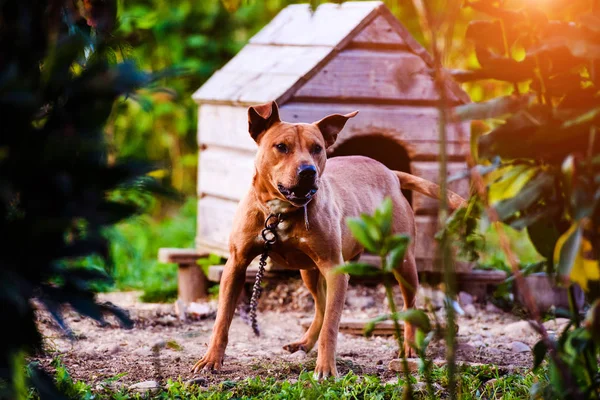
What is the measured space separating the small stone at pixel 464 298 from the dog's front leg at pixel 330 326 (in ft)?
6.82

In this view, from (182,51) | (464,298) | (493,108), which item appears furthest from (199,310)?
(182,51)

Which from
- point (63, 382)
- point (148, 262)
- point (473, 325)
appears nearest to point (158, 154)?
point (148, 262)

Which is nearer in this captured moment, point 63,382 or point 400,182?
point 63,382

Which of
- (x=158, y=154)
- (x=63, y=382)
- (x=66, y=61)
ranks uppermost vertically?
(x=158, y=154)

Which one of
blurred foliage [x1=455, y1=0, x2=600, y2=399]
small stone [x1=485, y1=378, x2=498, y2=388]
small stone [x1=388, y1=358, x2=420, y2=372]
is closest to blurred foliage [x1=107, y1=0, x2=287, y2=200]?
small stone [x1=388, y1=358, x2=420, y2=372]

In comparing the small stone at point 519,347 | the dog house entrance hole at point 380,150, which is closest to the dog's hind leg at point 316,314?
the small stone at point 519,347

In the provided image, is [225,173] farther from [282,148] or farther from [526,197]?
[526,197]

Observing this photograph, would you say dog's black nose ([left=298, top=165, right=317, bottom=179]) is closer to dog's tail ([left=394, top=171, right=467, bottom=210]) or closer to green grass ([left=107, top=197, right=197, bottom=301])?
dog's tail ([left=394, top=171, right=467, bottom=210])

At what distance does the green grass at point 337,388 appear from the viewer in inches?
137

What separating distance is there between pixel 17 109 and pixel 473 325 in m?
4.35

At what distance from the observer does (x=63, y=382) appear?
340 centimetres

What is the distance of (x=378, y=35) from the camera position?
243 inches

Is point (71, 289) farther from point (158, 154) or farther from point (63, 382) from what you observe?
point (158, 154)

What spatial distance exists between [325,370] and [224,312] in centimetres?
68
